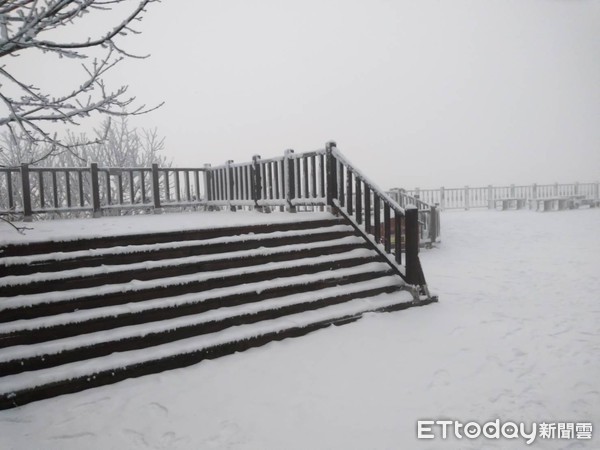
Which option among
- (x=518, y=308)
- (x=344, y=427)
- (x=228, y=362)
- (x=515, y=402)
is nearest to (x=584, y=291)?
(x=518, y=308)

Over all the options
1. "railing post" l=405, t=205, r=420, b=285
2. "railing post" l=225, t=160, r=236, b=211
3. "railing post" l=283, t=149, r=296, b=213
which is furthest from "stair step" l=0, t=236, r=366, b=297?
"railing post" l=225, t=160, r=236, b=211

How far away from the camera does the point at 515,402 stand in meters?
3.11

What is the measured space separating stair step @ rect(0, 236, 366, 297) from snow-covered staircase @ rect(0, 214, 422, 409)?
0.04 feet

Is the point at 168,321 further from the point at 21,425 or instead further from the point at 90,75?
the point at 90,75

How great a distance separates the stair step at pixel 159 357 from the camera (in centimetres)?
323

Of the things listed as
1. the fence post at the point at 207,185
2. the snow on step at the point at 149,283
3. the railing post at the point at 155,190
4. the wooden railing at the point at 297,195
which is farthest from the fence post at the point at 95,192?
the snow on step at the point at 149,283

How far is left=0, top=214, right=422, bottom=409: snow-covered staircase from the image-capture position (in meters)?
3.51

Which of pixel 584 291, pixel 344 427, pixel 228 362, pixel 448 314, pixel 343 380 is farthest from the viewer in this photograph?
pixel 584 291

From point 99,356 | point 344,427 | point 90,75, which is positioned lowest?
point 344,427

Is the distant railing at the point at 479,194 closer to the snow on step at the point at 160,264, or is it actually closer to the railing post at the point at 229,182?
the railing post at the point at 229,182

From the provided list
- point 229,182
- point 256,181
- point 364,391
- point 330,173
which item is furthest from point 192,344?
point 229,182

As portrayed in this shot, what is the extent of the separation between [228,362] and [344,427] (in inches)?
61.2

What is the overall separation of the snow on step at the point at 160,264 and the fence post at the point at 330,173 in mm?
941

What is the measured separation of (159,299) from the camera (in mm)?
4355
